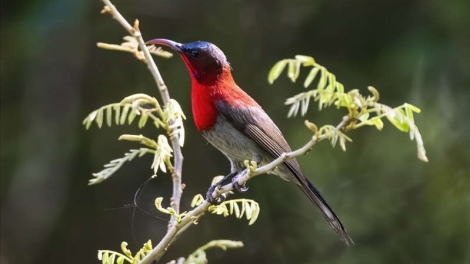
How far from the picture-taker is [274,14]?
16.2 feet

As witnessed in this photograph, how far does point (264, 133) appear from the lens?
2.85m

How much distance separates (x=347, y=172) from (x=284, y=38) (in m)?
0.99

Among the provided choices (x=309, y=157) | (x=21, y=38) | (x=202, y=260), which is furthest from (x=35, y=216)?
(x=202, y=260)

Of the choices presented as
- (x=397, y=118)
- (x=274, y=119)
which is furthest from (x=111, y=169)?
(x=274, y=119)

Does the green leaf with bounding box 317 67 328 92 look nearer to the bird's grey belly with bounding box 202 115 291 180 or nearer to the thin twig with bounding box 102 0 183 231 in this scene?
the thin twig with bounding box 102 0 183 231

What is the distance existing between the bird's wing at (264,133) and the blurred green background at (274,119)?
55.0 inches

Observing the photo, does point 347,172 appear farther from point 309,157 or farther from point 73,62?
point 73,62

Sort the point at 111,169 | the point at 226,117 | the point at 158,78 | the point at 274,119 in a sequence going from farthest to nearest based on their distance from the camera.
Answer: the point at 274,119 → the point at 226,117 → the point at 158,78 → the point at 111,169

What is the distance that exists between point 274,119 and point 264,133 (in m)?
1.89

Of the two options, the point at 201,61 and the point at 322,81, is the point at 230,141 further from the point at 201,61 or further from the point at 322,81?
the point at 322,81

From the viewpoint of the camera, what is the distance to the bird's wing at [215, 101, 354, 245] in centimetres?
279

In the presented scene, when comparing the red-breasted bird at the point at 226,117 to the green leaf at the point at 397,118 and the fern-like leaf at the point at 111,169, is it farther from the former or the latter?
the green leaf at the point at 397,118

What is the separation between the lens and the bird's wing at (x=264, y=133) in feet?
9.15

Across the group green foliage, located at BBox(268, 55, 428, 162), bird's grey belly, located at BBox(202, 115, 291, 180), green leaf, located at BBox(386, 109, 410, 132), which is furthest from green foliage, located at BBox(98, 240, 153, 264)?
bird's grey belly, located at BBox(202, 115, 291, 180)
